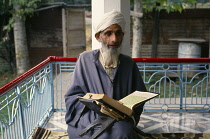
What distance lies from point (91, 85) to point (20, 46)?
717 cm

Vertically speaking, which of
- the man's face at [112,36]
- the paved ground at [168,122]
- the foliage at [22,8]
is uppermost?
the foliage at [22,8]

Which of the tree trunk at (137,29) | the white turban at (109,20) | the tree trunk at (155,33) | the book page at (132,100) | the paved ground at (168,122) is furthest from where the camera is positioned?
the tree trunk at (155,33)

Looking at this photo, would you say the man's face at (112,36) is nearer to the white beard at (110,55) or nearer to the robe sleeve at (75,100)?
the white beard at (110,55)

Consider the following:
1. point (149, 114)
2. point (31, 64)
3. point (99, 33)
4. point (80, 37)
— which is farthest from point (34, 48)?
point (99, 33)

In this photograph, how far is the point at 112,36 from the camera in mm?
2727

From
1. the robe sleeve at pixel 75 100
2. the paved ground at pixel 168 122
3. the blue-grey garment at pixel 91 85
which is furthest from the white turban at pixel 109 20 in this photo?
the paved ground at pixel 168 122

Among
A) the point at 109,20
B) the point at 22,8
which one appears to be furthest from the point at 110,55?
the point at 22,8

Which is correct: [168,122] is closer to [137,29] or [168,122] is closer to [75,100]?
[75,100]

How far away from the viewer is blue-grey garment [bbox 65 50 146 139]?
2705mm

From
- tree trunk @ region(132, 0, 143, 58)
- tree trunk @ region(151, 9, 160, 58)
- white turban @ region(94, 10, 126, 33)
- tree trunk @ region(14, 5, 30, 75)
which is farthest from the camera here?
tree trunk @ region(151, 9, 160, 58)

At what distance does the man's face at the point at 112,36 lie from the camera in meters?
2.71

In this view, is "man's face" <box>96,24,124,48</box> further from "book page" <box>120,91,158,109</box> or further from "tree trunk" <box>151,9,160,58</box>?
"tree trunk" <box>151,9,160,58</box>

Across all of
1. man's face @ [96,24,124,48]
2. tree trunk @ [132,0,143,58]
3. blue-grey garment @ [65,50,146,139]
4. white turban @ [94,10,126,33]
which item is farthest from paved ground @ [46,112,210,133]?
tree trunk @ [132,0,143,58]

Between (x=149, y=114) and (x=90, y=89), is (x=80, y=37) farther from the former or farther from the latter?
(x=90, y=89)
